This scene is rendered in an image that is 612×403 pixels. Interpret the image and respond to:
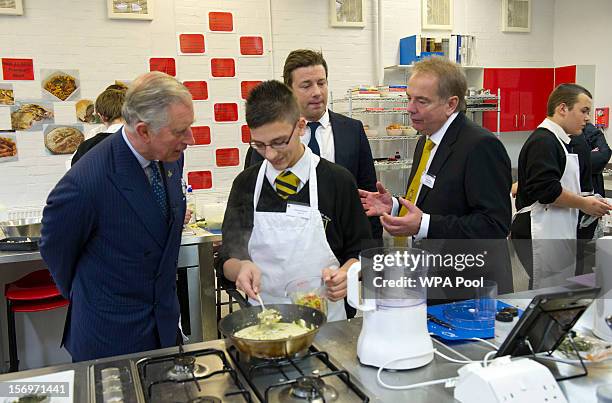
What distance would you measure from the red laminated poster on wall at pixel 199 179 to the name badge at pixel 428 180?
12.5 ft

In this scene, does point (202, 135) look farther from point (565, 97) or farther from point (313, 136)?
point (565, 97)

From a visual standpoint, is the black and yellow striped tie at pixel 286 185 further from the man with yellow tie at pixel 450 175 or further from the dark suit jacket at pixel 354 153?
the dark suit jacket at pixel 354 153

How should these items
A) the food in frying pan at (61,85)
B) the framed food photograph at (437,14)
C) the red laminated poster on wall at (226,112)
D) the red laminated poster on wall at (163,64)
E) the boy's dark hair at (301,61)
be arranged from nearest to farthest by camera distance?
the boy's dark hair at (301,61)
the food in frying pan at (61,85)
the red laminated poster on wall at (163,64)
the red laminated poster on wall at (226,112)
the framed food photograph at (437,14)

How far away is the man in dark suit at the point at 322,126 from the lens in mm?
2658

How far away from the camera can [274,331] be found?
1.46 meters

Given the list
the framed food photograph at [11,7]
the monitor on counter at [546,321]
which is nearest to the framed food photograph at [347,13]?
the framed food photograph at [11,7]

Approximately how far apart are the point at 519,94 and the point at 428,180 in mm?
5404

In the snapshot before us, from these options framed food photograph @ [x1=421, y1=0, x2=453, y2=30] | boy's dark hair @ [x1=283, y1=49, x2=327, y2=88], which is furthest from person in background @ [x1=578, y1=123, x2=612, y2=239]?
framed food photograph @ [x1=421, y1=0, x2=453, y2=30]

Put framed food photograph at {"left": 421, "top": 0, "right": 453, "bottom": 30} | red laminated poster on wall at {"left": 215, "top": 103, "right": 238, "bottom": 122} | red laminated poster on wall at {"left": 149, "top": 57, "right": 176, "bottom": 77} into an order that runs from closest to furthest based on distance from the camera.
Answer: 1. red laminated poster on wall at {"left": 149, "top": 57, "right": 176, "bottom": 77}
2. red laminated poster on wall at {"left": 215, "top": 103, "right": 238, "bottom": 122}
3. framed food photograph at {"left": 421, "top": 0, "right": 453, "bottom": 30}

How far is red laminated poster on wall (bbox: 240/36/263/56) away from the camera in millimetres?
5801

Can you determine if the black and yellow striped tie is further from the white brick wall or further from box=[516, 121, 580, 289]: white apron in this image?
the white brick wall

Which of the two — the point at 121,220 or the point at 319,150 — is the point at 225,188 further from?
the point at 121,220

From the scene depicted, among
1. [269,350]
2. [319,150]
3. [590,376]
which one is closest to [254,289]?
[269,350]

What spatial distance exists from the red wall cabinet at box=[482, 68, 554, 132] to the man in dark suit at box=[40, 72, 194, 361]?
5.68 m
